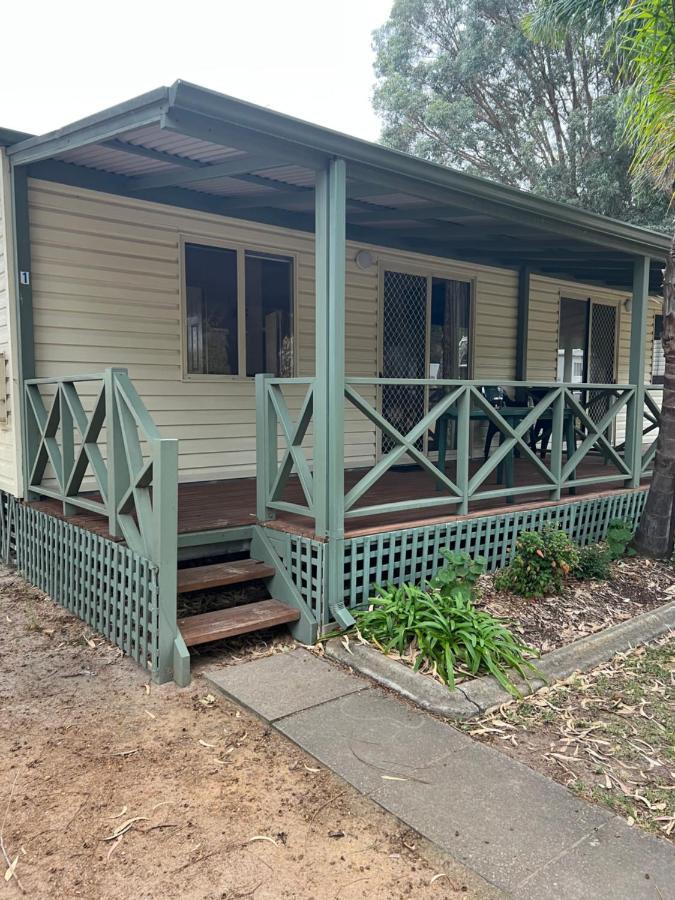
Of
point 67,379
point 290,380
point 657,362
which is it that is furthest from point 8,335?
point 657,362

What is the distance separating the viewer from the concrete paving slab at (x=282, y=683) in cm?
303

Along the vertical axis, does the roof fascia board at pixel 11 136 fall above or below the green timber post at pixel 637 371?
above

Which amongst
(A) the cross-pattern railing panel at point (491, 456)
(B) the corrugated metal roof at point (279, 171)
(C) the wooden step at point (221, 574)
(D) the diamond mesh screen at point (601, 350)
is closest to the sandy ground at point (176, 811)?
(C) the wooden step at point (221, 574)

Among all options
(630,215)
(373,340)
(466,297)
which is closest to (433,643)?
(373,340)

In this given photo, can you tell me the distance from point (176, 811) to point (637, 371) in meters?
5.12

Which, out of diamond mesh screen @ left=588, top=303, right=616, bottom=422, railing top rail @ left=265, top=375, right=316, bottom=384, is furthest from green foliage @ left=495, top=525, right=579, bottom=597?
diamond mesh screen @ left=588, top=303, right=616, bottom=422

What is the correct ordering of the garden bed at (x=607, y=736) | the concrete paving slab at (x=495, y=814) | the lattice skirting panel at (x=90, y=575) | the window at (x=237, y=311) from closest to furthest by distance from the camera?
the concrete paving slab at (x=495, y=814) → the garden bed at (x=607, y=736) → the lattice skirting panel at (x=90, y=575) → the window at (x=237, y=311)

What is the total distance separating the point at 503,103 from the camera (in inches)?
723

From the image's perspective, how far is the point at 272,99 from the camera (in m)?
38.4

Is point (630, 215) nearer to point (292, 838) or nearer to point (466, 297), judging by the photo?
point (466, 297)

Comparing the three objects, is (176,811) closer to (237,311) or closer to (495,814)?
(495,814)

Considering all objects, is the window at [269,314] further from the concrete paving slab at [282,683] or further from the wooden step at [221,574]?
the concrete paving slab at [282,683]

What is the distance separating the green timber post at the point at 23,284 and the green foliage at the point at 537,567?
3.34 meters

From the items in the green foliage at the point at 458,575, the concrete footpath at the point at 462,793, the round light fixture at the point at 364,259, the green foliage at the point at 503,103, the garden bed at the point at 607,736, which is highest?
the green foliage at the point at 503,103
